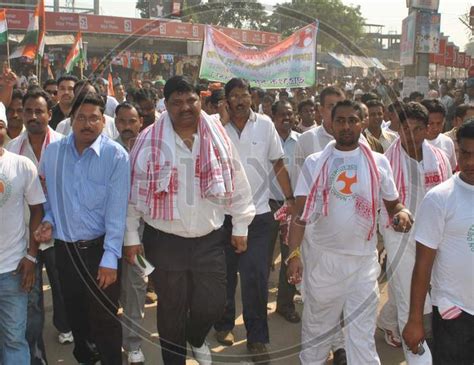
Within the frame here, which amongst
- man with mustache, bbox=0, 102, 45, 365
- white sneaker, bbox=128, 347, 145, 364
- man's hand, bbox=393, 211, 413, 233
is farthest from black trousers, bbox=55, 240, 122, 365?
man's hand, bbox=393, 211, 413, 233

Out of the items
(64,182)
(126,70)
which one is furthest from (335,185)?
(126,70)

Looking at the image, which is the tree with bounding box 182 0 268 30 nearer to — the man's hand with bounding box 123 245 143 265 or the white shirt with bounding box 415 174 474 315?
the man's hand with bounding box 123 245 143 265

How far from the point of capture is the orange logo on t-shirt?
10.5ft

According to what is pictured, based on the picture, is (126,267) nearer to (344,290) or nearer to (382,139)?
(344,290)

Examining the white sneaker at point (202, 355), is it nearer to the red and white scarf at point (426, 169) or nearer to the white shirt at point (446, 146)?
the red and white scarf at point (426, 169)

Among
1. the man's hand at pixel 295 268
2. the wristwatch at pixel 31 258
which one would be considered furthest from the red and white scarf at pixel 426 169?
the wristwatch at pixel 31 258

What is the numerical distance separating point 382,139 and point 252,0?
1793 millimetres

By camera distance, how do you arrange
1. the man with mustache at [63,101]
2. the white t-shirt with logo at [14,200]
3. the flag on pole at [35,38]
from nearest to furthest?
1. the white t-shirt with logo at [14,200]
2. the man with mustache at [63,101]
3. the flag on pole at [35,38]

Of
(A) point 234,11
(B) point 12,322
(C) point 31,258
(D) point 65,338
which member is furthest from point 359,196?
(A) point 234,11

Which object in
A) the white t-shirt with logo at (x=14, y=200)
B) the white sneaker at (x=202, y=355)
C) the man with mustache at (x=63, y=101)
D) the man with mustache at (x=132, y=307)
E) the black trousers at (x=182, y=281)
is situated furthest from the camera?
the man with mustache at (x=63, y=101)

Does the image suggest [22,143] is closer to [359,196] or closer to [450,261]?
[359,196]

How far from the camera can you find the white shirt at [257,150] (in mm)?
4039

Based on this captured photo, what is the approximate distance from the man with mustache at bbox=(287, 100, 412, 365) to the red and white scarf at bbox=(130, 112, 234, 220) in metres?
0.52

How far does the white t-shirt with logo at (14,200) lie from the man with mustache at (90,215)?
0.13 m
